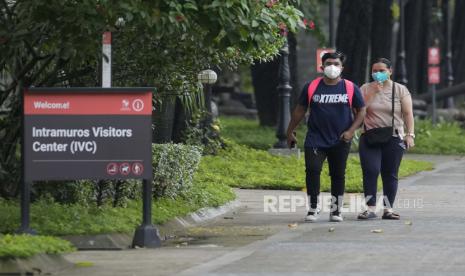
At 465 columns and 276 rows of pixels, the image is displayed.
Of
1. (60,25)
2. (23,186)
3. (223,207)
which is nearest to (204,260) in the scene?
(23,186)

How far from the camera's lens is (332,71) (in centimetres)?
1434

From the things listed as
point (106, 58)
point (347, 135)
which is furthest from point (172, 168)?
point (106, 58)

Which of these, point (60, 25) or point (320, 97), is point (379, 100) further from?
point (60, 25)

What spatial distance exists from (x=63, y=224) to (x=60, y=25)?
1834 millimetres

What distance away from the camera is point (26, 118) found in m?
11.9

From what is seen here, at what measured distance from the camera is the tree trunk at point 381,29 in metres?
35.2

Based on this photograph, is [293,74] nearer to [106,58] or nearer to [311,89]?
[311,89]

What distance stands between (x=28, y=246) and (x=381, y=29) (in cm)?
2554

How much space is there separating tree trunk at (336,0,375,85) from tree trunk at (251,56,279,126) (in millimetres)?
1744

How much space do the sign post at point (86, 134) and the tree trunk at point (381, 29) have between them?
23.4m

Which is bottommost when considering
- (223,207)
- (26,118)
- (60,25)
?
(223,207)

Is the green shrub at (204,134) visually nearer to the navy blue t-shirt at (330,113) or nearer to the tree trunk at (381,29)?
the navy blue t-shirt at (330,113)

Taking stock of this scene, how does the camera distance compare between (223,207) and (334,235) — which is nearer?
(334,235)

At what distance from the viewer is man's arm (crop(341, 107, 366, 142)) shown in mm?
14359
